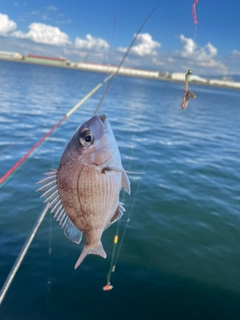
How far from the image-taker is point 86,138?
2264mm

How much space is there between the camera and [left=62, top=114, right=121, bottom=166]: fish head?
227cm

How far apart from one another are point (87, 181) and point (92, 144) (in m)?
0.31

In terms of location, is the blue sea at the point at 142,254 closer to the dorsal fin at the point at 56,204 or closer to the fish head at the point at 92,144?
the dorsal fin at the point at 56,204

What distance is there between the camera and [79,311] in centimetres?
597

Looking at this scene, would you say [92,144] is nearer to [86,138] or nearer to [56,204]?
[86,138]

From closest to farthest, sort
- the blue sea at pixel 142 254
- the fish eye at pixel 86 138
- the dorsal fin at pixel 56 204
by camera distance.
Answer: the fish eye at pixel 86 138, the dorsal fin at pixel 56 204, the blue sea at pixel 142 254

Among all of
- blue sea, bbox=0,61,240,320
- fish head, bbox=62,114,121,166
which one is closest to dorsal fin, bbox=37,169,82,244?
fish head, bbox=62,114,121,166

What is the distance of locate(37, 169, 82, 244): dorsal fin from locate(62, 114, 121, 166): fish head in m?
0.25

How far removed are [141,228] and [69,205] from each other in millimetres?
6714

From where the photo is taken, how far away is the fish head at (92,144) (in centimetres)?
227

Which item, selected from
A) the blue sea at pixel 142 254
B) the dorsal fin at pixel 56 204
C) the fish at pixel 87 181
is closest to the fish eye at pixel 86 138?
the fish at pixel 87 181

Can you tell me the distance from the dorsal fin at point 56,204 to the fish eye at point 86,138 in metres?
0.35

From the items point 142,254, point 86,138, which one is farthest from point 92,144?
point 142,254

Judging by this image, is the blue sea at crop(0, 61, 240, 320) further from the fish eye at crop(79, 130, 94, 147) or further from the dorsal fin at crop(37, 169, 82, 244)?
the fish eye at crop(79, 130, 94, 147)
